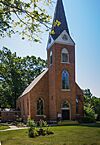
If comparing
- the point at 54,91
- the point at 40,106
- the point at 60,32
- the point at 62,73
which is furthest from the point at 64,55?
the point at 40,106

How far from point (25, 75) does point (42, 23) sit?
50358mm

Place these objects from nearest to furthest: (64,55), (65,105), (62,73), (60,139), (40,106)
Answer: (60,139)
(65,105)
(62,73)
(40,106)
(64,55)

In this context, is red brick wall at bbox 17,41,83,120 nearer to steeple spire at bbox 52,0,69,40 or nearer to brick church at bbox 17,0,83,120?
brick church at bbox 17,0,83,120

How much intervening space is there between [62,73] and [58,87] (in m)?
2.41

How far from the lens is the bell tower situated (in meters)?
35.5

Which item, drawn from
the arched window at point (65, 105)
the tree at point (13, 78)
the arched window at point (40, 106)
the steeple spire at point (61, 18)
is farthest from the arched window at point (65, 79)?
the tree at point (13, 78)

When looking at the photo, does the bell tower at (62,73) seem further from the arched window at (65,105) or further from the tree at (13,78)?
the tree at (13,78)

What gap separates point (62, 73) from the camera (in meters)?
36.7

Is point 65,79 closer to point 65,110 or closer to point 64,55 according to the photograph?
point 64,55

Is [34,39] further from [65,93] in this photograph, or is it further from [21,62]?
[21,62]

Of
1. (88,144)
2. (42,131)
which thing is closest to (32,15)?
(88,144)

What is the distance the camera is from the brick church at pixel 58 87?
3562 cm

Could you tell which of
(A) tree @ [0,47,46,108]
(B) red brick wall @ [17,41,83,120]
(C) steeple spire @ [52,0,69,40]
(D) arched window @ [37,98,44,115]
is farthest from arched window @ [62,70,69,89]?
(A) tree @ [0,47,46,108]

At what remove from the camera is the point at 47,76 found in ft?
127
